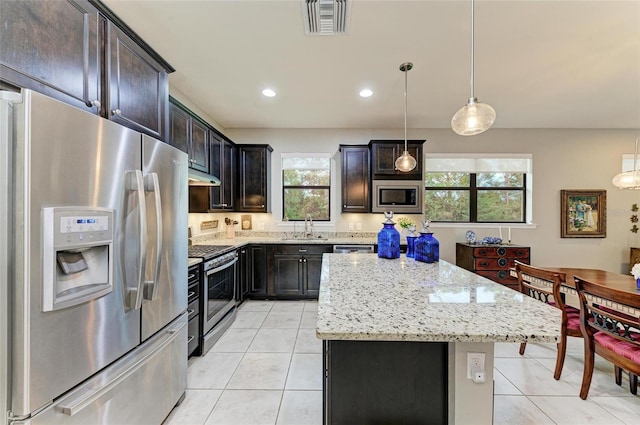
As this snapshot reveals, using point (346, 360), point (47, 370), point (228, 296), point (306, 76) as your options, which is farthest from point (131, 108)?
point (228, 296)

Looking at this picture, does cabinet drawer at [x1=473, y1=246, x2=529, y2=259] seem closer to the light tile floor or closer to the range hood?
the light tile floor

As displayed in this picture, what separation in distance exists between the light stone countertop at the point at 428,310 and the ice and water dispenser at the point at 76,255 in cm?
98

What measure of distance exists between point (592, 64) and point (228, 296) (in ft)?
14.7

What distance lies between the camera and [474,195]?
14.7ft

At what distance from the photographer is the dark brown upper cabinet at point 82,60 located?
40.3 inches

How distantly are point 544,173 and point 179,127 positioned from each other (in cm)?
→ 550

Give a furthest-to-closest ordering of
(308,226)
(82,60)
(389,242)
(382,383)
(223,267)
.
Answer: (308,226) < (223,267) < (389,242) < (82,60) < (382,383)

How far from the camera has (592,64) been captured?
2537mm

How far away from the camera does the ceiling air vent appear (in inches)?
68.6

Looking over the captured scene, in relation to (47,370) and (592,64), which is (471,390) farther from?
(592,64)

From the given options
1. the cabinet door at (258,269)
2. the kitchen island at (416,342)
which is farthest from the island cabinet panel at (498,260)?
the cabinet door at (258,269)

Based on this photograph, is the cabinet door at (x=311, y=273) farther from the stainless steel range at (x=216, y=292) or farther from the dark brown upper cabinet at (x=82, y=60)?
the dark brown upper cabinet at (x=82, y=60)

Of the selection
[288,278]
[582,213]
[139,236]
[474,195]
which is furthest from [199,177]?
[582,213]

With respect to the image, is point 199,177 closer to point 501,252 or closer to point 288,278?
point 288,278
